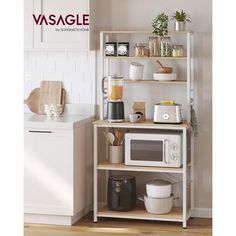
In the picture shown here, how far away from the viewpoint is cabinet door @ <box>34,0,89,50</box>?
494cm

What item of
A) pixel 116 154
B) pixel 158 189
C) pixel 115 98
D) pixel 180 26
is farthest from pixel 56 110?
pixel 180 26

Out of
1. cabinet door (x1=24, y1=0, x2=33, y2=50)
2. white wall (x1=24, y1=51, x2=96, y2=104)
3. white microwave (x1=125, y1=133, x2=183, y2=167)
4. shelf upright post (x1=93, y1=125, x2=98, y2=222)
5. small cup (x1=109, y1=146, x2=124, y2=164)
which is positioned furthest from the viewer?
white wall (x1=24, y1=51, x2=96, y2=104)

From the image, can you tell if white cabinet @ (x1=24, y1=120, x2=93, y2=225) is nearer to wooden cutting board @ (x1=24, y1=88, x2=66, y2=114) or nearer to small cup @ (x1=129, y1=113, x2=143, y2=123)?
small cup @ (x1=129, y1=113, x2=143, y2=123)

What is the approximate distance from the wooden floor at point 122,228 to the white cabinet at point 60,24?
59.8 inches

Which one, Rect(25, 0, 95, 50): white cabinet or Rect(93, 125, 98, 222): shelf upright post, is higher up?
Rect(25, 0, 95, 50): white cabinet

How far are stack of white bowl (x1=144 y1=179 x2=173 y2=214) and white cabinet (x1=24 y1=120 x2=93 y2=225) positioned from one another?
23.3 inches

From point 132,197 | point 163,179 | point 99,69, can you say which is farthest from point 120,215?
point 99,69

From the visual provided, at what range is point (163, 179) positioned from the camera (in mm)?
5090

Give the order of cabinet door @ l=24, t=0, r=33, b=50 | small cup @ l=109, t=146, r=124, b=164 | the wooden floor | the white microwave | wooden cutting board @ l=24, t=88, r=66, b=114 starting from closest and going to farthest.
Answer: the wooden floor → the white microwave → small cup @ l=109, t=146, r=124, b=164 → cabinet door @ l=24, t=0, r=33, b=50 → wooden cutting board @ l=24, t=88, r=66, b=114

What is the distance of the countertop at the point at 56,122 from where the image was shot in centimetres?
458

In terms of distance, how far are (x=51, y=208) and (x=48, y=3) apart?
1784 mm

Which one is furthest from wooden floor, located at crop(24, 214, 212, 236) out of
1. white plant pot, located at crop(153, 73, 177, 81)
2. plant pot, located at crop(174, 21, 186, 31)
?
plant pot, located at crop(174, 21, 186, 31)
